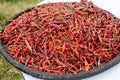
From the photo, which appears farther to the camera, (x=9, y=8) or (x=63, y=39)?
(x=9, y=8)

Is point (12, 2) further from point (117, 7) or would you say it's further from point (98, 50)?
point (98, 50)

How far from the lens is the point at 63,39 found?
2.15 m

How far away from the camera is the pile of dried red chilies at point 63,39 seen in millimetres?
2090

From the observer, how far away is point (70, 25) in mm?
2225

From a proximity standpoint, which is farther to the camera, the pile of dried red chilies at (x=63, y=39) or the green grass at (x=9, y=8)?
the green grass at (x=9, y=8)

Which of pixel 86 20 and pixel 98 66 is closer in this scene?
pixel 98 66

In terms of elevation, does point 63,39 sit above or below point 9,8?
above

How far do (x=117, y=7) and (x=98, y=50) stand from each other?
0.92 metres

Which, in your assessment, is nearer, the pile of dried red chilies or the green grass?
the pile of dried red chilies

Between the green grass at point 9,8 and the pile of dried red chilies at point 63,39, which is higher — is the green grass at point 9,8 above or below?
below

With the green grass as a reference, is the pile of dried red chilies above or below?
above

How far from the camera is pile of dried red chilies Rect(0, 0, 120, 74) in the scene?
2.09m

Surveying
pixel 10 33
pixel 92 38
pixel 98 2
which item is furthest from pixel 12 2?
pixel 92 38

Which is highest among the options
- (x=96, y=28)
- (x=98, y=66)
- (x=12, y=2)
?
(x=96, y=28)
